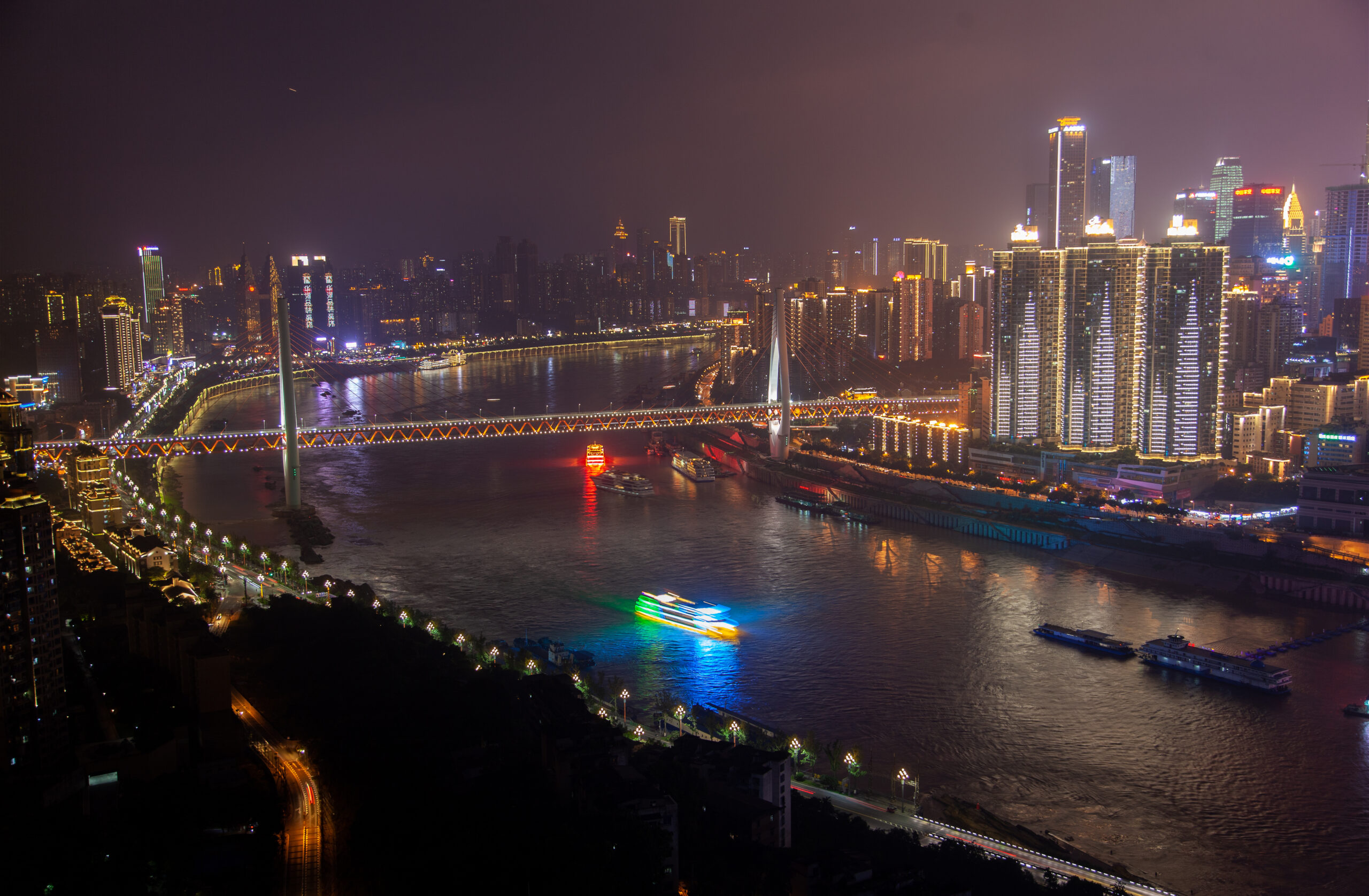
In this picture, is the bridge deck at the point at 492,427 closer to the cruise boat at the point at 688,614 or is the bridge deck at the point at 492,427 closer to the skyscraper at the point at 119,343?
the skyscraper at the point at 119,343

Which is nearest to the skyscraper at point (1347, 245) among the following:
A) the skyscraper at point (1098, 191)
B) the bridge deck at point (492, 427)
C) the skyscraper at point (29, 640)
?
the skyscraper at point (1098, 191)

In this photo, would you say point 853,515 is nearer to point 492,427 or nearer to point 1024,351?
point 1024,351

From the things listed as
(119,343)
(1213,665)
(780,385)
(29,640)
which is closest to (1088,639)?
(1213,665)

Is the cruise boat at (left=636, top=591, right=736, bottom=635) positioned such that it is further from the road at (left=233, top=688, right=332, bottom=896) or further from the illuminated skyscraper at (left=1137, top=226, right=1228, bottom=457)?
the illuminated skyscraper at (left=1137, top=226, right=1228, bottom=457)

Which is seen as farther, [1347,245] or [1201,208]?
[1201,208]

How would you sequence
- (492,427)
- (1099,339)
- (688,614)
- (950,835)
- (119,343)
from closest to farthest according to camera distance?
(950,835) < (688,614) < (1099,339) < (492,427) < (119,343)

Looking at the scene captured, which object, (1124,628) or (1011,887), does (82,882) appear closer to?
(1011,887)

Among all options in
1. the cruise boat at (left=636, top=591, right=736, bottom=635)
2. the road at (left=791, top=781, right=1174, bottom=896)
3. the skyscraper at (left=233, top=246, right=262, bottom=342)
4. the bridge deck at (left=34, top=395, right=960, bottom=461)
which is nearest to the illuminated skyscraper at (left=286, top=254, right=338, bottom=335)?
the skyscraper at (left=233, top=246, right=262, bottom=342)
